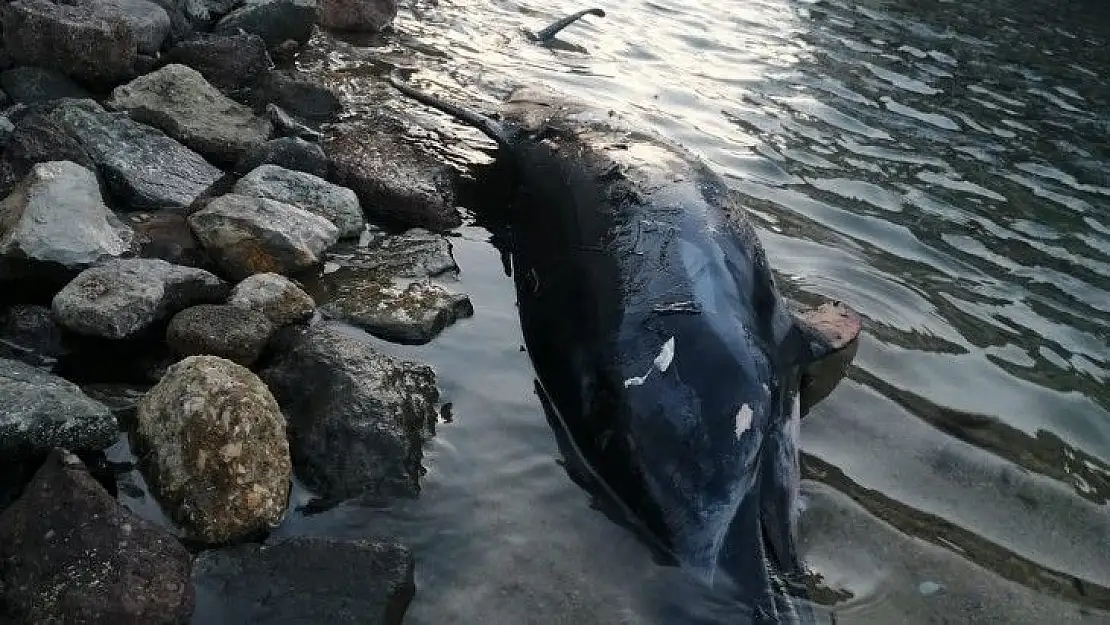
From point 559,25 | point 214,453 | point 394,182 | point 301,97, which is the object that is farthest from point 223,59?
point 214,453

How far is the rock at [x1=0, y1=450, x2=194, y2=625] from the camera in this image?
254 centimetres

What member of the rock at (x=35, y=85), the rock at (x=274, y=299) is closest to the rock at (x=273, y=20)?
the rock at (x=35, y=85)

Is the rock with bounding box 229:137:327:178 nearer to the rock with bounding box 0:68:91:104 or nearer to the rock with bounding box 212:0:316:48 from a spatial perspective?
the rock with bounding box 0:68:91:104

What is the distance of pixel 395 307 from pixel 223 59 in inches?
127

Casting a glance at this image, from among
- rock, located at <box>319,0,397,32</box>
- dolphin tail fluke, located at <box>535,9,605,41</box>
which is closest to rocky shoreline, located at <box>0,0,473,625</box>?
rock, located at <box>319,0,397,32</box>

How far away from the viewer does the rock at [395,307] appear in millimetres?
4270

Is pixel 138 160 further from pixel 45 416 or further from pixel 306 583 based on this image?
pixel 306 583

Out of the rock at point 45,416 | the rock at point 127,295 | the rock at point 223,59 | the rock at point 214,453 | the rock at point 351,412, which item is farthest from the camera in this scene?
the rock at point 223,59

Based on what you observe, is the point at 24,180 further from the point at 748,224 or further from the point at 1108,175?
the point at 1108,175

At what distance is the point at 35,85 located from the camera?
5578 mm

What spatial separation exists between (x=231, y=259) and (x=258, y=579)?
1926 millimetres

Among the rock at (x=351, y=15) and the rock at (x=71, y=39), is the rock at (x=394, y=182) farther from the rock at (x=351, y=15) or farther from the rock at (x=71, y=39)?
the rock at (x=351, y=15)

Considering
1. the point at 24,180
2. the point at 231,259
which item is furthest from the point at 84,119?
the point at 231,259

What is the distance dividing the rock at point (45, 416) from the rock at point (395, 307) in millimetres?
1293
